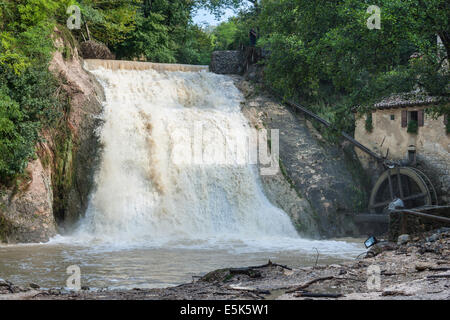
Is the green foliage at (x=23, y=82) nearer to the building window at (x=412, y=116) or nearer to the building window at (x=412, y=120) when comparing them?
the building window at (x=412, y=120)

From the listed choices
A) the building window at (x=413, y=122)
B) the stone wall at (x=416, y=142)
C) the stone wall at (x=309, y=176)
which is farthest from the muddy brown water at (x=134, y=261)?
the building window at (x=413, y=122)

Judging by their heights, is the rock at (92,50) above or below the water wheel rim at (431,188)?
above

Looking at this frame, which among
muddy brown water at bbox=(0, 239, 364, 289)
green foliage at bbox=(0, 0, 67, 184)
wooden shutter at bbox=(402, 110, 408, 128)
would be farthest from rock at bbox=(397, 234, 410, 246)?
wooden shutter at bbox=(402, 110, 408, 128)

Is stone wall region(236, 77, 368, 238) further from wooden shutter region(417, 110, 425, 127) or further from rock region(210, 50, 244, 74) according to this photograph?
wooden shutter region(417, 110, 425, 127)

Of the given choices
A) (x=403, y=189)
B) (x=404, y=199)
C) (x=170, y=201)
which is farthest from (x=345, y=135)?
(x=170, y=201)

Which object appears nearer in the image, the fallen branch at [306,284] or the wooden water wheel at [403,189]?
the fallen branch at [306,284]

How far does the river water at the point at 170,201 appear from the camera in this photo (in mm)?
12562

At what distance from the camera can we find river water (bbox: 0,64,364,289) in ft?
41.2

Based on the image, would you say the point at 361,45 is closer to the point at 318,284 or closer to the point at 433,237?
the point at 433,237

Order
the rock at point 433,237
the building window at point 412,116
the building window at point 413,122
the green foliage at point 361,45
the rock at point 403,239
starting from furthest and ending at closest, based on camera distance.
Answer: the building window at point 412,116
the building window at point 413,122
the green foliage at point 361,45
the rock at point 403,239
the rock at point 433,237

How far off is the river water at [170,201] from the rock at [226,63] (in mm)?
3991

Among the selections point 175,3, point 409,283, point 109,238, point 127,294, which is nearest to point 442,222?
Answer: point 409,283

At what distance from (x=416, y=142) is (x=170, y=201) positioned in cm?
1065
